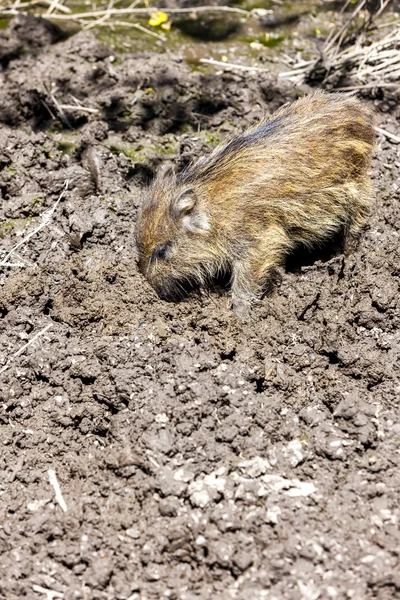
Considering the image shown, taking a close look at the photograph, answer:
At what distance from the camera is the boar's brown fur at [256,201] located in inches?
189

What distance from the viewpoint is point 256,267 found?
188 inches

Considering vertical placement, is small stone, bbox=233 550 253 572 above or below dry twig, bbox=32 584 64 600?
above

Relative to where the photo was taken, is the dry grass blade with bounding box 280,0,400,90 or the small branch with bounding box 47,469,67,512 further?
the dry grass blade with bounding box 280,0,400,90

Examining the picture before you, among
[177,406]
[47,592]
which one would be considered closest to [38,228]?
[177,406]

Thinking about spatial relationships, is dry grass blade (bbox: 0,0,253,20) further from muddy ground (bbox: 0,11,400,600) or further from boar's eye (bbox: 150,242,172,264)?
boar's eye (bbox: 150,242,172,264)

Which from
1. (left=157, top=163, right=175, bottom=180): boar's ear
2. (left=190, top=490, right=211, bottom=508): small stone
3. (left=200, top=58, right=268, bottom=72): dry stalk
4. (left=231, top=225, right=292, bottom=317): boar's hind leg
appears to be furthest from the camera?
(left=200, top=58, right=268, bottom=72): dry stalk

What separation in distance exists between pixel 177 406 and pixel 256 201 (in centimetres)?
167

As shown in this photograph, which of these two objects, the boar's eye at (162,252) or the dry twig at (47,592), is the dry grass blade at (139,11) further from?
the dry twig at (47,592)

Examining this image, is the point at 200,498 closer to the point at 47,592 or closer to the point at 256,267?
the point at 47,592

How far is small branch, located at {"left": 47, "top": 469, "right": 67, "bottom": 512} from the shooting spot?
12.2 feet

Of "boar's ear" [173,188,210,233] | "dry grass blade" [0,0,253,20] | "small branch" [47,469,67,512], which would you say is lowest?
"small branch" [47,469,67,512]

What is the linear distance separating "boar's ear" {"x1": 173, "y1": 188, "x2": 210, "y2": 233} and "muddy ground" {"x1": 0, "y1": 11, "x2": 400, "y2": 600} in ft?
1.55

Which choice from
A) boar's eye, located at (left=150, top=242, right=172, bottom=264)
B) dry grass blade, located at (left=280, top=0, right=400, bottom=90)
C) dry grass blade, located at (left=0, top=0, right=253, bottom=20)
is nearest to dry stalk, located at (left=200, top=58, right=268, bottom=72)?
dry grass blade, located at (left=280, top=0, right=400, bottom=90)

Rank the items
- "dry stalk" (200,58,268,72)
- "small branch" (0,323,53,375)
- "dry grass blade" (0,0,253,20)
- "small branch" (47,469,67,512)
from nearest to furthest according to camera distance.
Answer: "small branch" (47,469,67,512) < "small branch" (0,323,53,375) < "dry stalk" (200,58,268,72) < "dry grass blade" (0,0,253,20)
